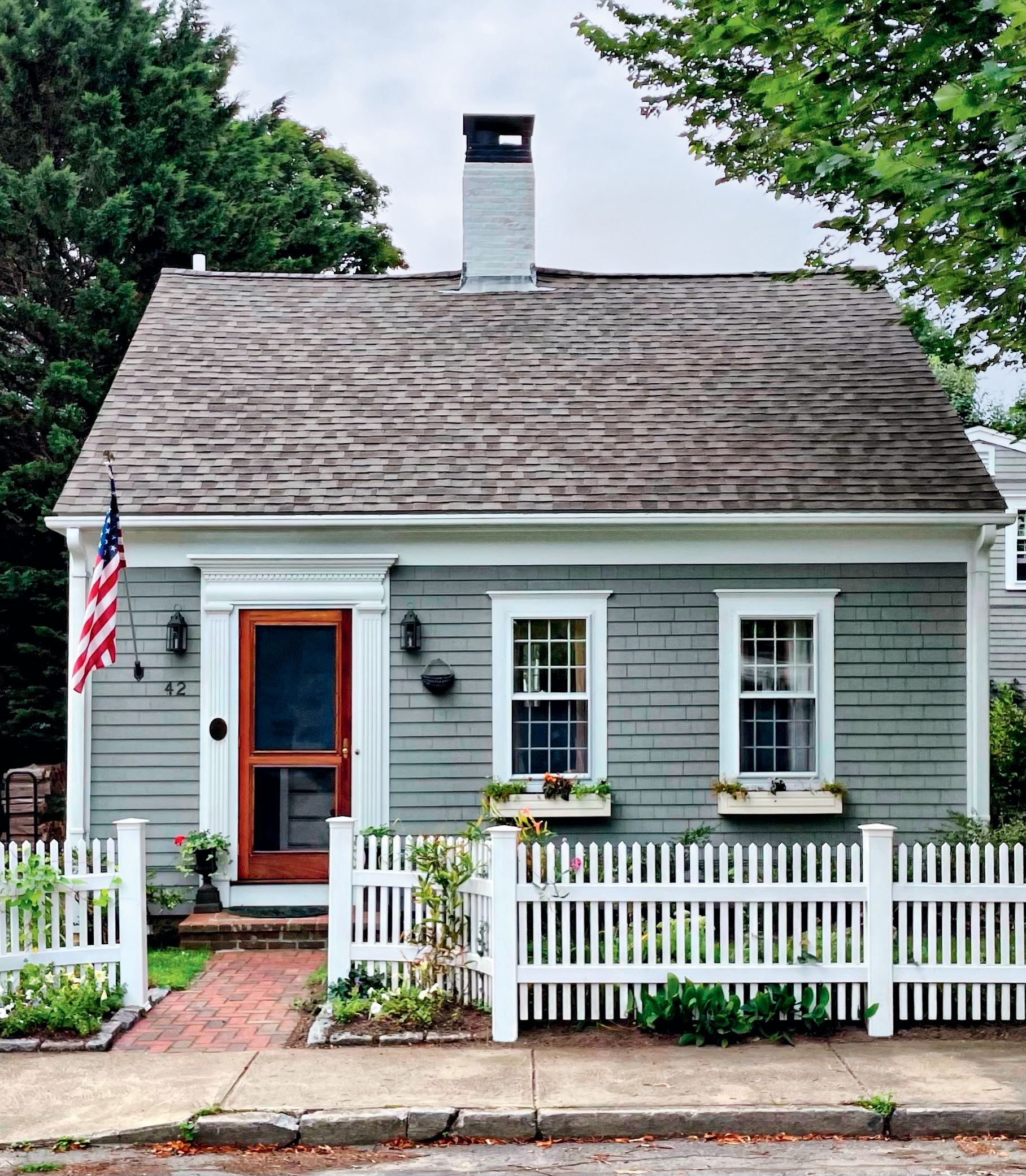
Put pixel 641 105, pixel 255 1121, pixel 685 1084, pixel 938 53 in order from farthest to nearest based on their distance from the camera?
pixel 641 105
pixel 938 53
pixel 685 1084
pixel 255 1121

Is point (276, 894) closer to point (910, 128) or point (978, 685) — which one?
point (978, 685)

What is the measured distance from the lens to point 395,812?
10.5 metres

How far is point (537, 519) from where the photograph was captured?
10.4 m

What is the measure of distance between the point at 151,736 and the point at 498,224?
673 cm

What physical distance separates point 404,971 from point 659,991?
1.53 m

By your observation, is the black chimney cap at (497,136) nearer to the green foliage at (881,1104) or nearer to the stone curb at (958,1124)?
the green foliage at (881,1104)

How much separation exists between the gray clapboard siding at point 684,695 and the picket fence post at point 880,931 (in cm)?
333

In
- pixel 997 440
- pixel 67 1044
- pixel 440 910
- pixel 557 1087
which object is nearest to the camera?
pixel 557 1087

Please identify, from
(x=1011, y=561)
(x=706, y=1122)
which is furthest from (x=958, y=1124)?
(x=1011, y=561)

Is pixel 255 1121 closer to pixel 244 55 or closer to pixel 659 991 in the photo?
pixel 659 991

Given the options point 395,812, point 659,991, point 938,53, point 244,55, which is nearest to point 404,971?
point 659,991

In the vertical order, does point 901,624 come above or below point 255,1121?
above

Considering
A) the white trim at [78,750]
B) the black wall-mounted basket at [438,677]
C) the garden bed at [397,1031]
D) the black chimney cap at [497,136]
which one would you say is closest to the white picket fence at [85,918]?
the garden bed at [397,1031]

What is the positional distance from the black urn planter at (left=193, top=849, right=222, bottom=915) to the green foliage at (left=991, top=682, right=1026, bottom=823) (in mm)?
6764
